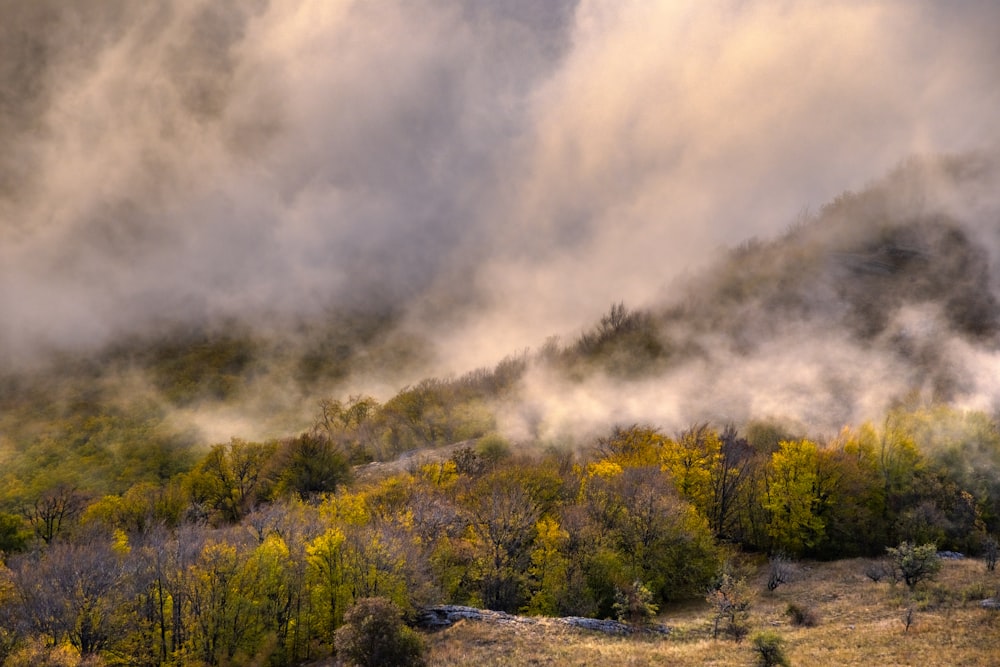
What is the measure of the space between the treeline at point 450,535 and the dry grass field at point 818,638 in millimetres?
6761

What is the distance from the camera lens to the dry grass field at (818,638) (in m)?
31.7

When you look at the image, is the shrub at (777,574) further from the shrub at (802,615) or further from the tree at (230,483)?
the tree at (230,483)

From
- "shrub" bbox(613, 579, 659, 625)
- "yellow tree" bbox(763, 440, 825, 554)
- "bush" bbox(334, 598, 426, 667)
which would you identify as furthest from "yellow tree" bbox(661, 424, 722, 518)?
"bush" bbox(334, 598, 426, 667)

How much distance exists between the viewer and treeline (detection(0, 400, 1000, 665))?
139 ft

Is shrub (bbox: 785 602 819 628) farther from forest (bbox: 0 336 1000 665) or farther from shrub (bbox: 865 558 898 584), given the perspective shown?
shrub (bbox: 865 558 898 584)

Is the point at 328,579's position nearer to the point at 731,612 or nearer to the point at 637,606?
the point at 637,606

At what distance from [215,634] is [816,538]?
227 ft

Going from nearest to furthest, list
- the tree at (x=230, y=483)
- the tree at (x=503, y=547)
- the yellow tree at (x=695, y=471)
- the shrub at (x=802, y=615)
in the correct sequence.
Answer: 1. the shrub at (x=802, y=615)
2. the tree at (x=503, y=547)
3. the yellow tree at (x=695, y=471)
4. the tree at (x=230, y=483)

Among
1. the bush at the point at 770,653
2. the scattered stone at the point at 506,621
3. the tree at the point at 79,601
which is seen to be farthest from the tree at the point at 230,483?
the bush at the point at 770,653

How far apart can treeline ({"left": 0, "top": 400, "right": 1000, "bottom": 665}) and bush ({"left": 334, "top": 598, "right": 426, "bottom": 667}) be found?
11.2m

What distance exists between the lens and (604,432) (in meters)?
141

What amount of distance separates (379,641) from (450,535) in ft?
85.9

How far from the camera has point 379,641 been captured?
3181 cm

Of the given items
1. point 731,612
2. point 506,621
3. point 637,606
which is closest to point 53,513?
point 506,621
